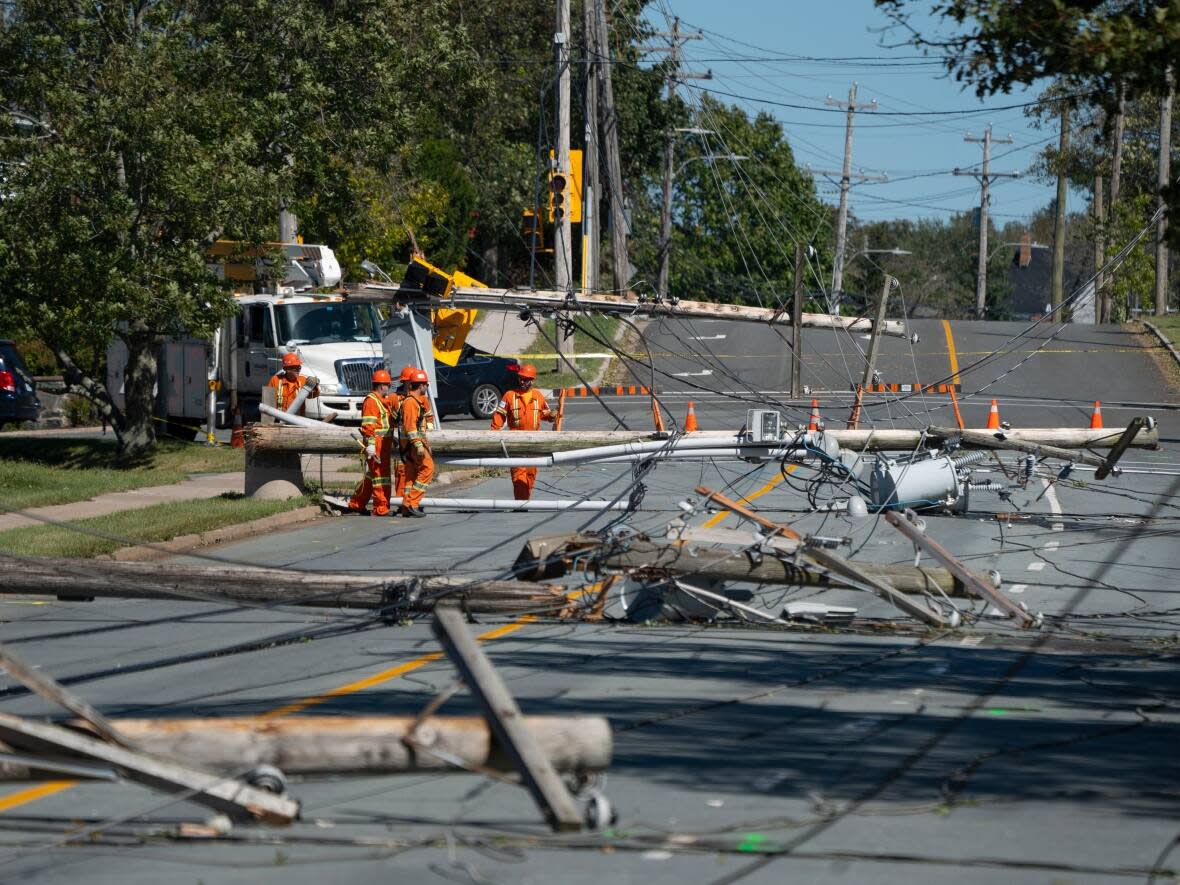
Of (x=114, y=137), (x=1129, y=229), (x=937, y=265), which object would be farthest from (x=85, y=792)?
(x=937, y=265)

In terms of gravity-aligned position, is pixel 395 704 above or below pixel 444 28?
below

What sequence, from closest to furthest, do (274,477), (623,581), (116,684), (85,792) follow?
1. (85,792)
2. (116,684)
3. (623,581)
4. (274,477)

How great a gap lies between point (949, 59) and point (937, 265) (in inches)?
4404

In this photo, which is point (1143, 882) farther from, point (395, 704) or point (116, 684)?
point (116, 684)

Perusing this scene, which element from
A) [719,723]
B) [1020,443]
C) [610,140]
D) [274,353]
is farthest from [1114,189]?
[719,723]

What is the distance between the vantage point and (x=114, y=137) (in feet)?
72.5

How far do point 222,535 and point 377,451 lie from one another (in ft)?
8.00

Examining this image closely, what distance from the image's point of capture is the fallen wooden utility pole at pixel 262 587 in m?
10.5

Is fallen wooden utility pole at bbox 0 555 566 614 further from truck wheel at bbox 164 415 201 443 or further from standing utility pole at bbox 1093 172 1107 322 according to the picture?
standing utility pole at bbox 1093 172 1107 322

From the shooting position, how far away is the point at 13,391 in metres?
28.8

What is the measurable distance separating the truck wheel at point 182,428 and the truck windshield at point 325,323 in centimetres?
244

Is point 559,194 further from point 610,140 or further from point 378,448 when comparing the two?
point 378,448

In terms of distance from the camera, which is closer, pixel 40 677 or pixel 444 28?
pixel 40 677

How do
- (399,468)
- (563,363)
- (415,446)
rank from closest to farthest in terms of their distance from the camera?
(415,446) → (399,468) → (563,363)
